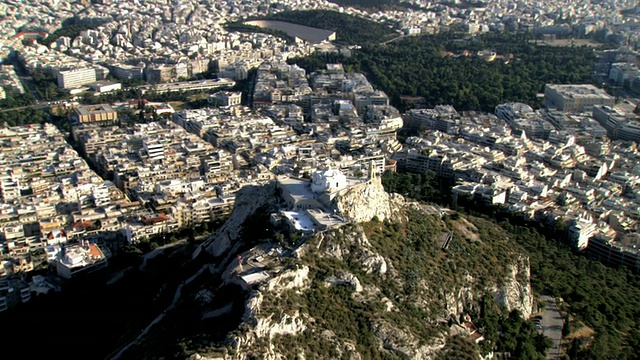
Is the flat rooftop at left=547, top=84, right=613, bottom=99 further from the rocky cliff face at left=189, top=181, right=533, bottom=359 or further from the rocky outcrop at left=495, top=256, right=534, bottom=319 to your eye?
the rocky cliff face at left=189, top=181, right=533, bottom=359

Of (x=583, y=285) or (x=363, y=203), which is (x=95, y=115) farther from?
(x=583, y=285)

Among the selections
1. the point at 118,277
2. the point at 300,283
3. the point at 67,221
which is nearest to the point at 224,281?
the point at 300,283

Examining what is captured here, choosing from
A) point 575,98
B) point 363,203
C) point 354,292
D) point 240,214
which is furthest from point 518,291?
point 575,98

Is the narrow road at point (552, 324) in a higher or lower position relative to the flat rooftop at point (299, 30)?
lower

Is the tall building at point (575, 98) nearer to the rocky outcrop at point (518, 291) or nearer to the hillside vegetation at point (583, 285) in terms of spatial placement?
the hillside vegetation at point (583, 285)

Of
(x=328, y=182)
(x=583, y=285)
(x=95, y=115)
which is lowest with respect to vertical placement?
(x=95, y=115)

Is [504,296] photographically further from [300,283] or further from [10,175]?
[10,175]

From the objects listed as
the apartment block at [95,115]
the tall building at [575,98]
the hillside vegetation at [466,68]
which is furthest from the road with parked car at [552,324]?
the apartment block at [95,115]
